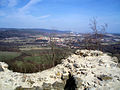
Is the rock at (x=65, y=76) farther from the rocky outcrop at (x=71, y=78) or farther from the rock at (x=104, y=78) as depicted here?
the rock at (x=104, y=78)

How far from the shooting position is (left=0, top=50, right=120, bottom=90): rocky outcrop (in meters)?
6.78

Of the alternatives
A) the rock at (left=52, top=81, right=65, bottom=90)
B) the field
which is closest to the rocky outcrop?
the rock at (left=52, top=81, right=65, bottom=90)

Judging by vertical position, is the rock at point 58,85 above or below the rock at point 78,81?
below

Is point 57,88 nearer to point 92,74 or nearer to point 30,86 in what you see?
point 30,86

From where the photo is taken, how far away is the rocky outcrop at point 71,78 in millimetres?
6781

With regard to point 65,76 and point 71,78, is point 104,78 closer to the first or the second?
point 71,78

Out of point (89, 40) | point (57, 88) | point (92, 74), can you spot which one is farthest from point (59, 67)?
point (89, 40)

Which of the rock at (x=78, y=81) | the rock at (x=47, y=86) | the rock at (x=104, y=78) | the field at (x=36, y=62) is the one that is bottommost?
the field at (x=36, y=62)

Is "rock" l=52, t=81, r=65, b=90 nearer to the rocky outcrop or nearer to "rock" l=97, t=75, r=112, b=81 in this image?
the rocky outcrop

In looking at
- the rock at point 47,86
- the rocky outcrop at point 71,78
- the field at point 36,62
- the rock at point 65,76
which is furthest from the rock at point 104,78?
the field at point 36,62

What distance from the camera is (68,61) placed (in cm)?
1023

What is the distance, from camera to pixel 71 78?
799 centimetres

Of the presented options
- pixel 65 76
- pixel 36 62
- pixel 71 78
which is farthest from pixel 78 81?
pixel 36 62

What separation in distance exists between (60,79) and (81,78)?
64.6 inches
